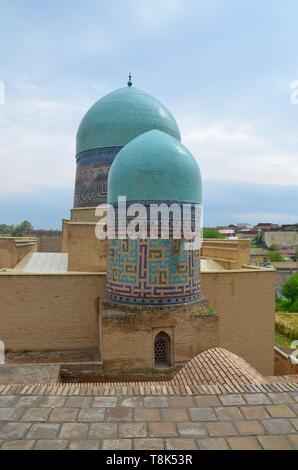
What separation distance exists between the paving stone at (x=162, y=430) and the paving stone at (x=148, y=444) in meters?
0.07

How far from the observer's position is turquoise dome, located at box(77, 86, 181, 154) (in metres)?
11.2

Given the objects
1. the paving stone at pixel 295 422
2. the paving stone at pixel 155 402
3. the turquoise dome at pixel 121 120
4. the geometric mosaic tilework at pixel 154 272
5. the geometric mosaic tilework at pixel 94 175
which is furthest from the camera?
the geometric mosaic tilework at pixel 94 175

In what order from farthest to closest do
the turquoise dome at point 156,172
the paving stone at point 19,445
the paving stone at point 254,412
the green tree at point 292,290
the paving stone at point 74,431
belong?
the green tree at point 292,290 → the turquoise dome at point 156,172 → the paving stone at point 254,412 → the paving stone at point 74,431 → the paving stone at point 19,445

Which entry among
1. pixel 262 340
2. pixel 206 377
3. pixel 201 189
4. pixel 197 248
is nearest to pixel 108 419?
pixel 206 377

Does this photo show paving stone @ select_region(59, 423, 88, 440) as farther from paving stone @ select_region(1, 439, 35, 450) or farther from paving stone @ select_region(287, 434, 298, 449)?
paving stone @ select_region(287, 434, 298, 449)

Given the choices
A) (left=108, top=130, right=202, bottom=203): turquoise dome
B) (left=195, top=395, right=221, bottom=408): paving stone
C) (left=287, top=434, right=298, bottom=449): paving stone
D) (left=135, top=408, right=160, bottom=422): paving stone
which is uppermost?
(left=108, top=130, right=202, bottom=203): turquoise dome

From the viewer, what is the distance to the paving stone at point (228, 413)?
2543mm

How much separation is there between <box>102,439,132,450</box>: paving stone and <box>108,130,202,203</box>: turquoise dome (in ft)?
17.4

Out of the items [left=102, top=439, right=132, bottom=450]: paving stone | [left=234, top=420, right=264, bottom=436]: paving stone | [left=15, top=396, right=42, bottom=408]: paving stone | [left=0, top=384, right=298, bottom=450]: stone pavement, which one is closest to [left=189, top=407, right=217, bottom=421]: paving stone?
[left=0, top=384, right=298, bottom=450]: stone pavement

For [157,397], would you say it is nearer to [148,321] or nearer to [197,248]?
[148,321]

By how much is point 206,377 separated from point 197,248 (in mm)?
3568

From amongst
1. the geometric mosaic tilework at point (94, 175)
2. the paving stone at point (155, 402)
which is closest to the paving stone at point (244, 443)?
the paving stone at point (155, 402)

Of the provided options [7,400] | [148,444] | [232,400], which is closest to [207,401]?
[232,400]

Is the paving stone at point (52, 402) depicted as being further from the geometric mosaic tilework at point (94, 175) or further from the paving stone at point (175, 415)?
the geometric mosaic tilework at point (94, 175)
